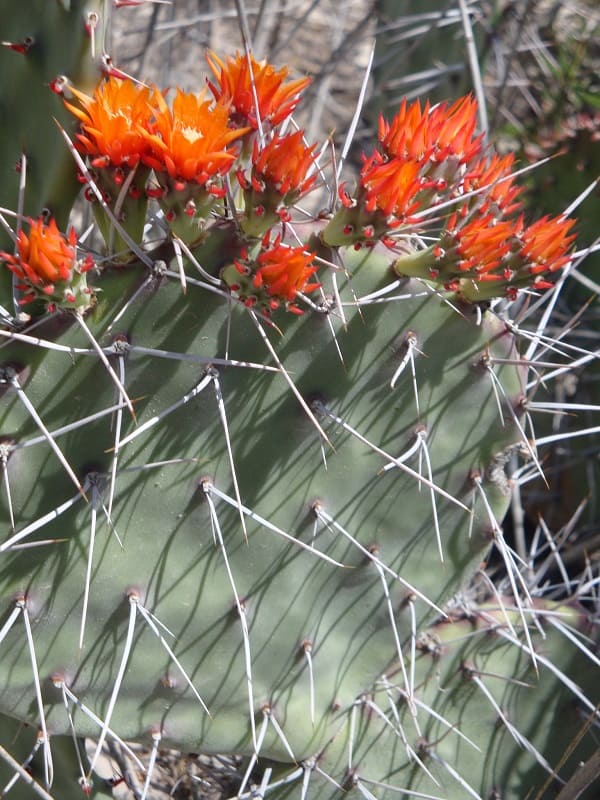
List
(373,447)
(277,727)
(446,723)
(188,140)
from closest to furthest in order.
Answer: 1. (188,140)
2. (373,447)
3. (277,727)
4. (446,723)

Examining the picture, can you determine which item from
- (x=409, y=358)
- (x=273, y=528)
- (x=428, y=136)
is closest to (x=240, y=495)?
(x=273, y=528)

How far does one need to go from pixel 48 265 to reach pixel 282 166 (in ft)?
0.85

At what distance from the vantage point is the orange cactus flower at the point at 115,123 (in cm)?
88

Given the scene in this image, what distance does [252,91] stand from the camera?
0.94 meters

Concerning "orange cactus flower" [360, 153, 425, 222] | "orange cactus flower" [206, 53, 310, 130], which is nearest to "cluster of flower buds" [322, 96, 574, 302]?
"orange cactus flower" [360, 153, 425, 222]

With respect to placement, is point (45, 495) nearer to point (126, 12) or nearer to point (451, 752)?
point (451, 752)

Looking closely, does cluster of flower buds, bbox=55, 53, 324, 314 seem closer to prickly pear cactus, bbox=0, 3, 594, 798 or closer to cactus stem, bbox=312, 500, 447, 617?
prickly pear cactus, bbox=0, 3, 594, 798

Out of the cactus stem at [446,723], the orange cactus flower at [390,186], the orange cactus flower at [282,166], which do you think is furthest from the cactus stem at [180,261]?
the cactus stem at [446,723]

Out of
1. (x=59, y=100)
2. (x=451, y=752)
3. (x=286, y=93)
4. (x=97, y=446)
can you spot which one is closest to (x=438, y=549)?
(x=451, y=752)

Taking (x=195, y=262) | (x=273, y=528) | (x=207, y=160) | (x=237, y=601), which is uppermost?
(x=207, y=160)

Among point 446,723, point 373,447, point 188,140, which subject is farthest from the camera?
point 446,723

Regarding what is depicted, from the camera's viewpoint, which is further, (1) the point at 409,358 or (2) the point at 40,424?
(1) the point at 409,358

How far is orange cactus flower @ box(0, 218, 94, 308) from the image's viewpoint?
854mm

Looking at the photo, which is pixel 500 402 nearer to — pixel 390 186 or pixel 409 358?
pixel 409 358
